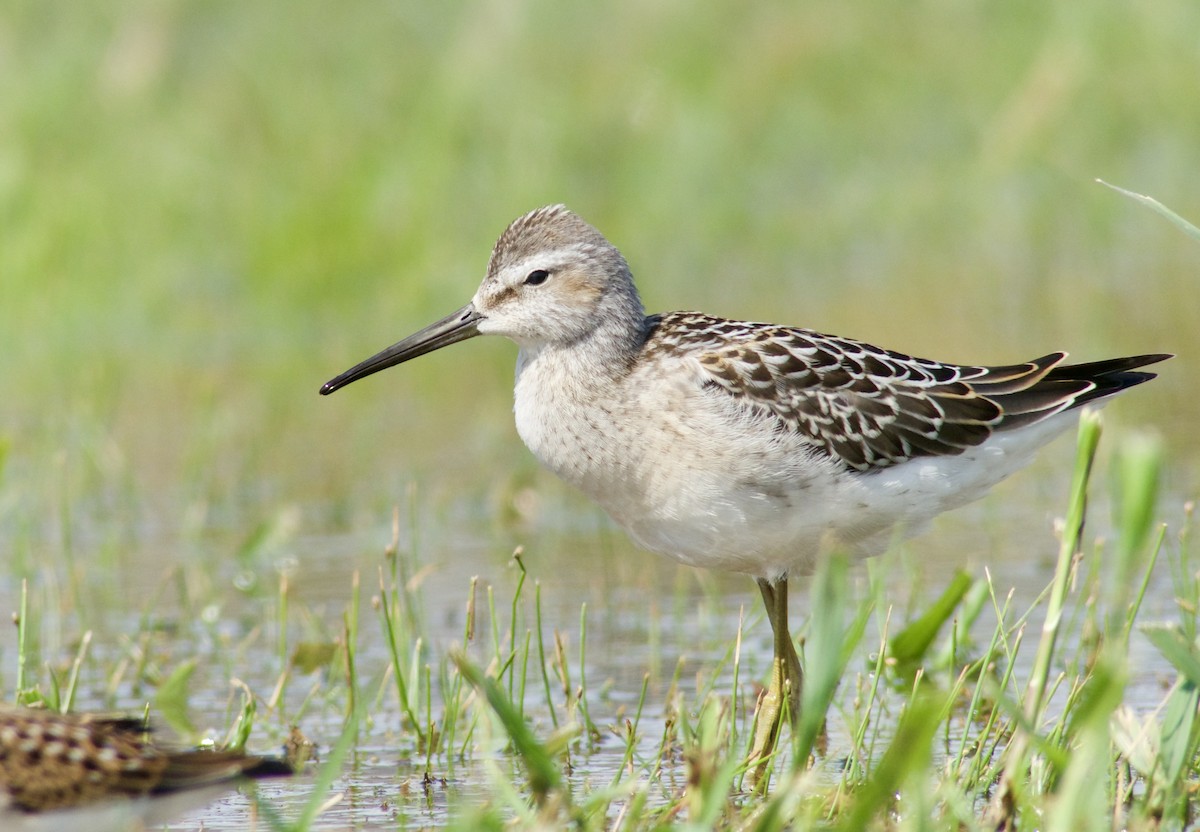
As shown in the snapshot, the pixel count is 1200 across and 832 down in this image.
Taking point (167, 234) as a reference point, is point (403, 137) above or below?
above

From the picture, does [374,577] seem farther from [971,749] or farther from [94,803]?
[94,803]

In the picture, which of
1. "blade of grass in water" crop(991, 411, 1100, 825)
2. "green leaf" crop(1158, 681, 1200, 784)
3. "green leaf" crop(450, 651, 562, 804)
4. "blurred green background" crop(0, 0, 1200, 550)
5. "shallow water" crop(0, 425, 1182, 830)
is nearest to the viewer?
"green leaf" crop(450, 651, 562, 804)

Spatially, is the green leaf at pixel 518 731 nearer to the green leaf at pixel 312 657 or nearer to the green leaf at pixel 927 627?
the green leaf at pixel 927 627

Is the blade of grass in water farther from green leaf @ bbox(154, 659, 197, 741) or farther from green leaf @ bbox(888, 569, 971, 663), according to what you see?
green leaf @ bbox(154, 659, 197, 741)

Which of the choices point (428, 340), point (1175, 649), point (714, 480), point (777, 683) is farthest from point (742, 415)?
point (1175, 649)

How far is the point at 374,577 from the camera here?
8914 millimetres

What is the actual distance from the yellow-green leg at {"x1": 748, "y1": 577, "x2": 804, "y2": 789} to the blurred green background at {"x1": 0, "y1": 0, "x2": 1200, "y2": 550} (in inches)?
121

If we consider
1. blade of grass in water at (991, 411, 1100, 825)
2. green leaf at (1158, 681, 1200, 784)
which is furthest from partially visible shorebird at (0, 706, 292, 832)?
green leaf at (1158, 681, 1200, 784)

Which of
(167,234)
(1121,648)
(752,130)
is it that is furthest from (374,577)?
(752,130)

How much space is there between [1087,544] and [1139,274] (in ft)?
22.4

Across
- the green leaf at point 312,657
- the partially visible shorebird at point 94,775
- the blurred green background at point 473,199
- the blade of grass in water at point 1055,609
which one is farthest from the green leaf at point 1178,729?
the blurred green background at point 473,199

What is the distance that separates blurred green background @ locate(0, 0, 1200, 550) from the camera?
11.5m

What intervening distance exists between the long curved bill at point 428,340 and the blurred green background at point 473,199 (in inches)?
105

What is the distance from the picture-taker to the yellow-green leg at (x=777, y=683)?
6.43 m
